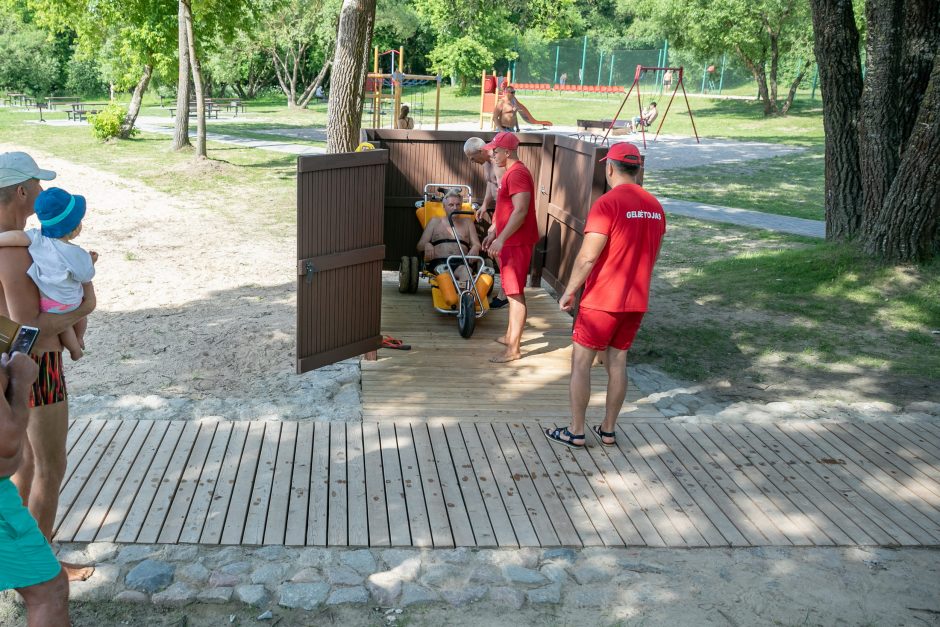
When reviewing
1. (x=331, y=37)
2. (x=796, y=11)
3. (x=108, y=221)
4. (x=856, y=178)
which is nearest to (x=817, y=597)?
(x=856, y=178)

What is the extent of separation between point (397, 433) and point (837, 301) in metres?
5.85

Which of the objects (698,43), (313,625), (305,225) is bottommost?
(313,625)

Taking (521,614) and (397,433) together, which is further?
(397,433)

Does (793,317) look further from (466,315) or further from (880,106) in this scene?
(466,315)

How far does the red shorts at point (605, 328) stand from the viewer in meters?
5.04

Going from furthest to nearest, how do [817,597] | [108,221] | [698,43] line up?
1. [698,43]
2. [108,221]
3. [817,597]

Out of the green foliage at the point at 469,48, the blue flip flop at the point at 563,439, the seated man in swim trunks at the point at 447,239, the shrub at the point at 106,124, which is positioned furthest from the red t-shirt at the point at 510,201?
the green foliage at the point at 469,48

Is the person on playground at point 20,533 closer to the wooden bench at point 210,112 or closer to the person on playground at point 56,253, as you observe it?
the person on playground at point 56,253

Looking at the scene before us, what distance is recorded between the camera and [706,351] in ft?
25.8

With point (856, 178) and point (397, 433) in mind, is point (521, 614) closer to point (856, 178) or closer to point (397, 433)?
point (397, 433)

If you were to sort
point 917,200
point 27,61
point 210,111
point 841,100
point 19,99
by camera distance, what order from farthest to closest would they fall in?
point 27,61
point 19,99
point 210,111
point 841,100
point 917,200

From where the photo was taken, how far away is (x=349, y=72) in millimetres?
10258

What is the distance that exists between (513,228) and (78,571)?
3967 millimetres

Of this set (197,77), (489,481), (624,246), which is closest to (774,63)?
(197,77)
